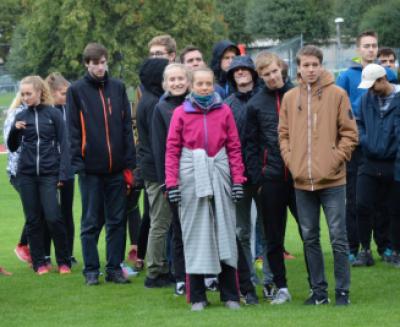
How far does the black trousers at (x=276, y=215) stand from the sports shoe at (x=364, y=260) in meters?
2.20

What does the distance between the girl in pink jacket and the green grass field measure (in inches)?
18.2

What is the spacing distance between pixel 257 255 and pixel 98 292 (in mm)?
2331

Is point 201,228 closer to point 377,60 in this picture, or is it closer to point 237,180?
point 237,180

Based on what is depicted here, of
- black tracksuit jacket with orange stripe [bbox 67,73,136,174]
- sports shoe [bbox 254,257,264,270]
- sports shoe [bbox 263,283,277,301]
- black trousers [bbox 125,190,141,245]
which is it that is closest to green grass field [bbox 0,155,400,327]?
sports shoe [bbox 263,283,277,301]

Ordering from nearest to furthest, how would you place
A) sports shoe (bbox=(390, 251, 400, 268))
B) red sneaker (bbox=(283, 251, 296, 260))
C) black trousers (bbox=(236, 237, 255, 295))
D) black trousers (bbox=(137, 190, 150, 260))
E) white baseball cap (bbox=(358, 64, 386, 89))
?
1. black trousers (bbox=(236, 237, 255, 295))
2. white baseball cap (bbox=(358, 64, 386, 89))
3. black trousers (bbox=(137, 190, 150, 260))
4. sports shoe (bbox=(390, 251, 400, 268))
5. red sneaker (bbox=(283, 251, 296, 260))

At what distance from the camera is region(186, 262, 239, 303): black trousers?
880cm

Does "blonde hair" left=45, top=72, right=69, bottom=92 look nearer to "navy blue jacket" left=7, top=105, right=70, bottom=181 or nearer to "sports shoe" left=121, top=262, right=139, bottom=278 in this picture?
"navy blue jacket" left=7, top=105, right=70, bottom=181

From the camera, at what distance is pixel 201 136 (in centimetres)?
861

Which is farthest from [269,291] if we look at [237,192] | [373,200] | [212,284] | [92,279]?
[373,200]

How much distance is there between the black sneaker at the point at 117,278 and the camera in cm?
1048

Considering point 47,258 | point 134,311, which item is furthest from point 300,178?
point 47,258

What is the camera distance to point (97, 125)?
10.2 metres

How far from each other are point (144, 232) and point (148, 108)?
1761mm

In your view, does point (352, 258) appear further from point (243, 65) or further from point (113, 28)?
point (113, 28)
